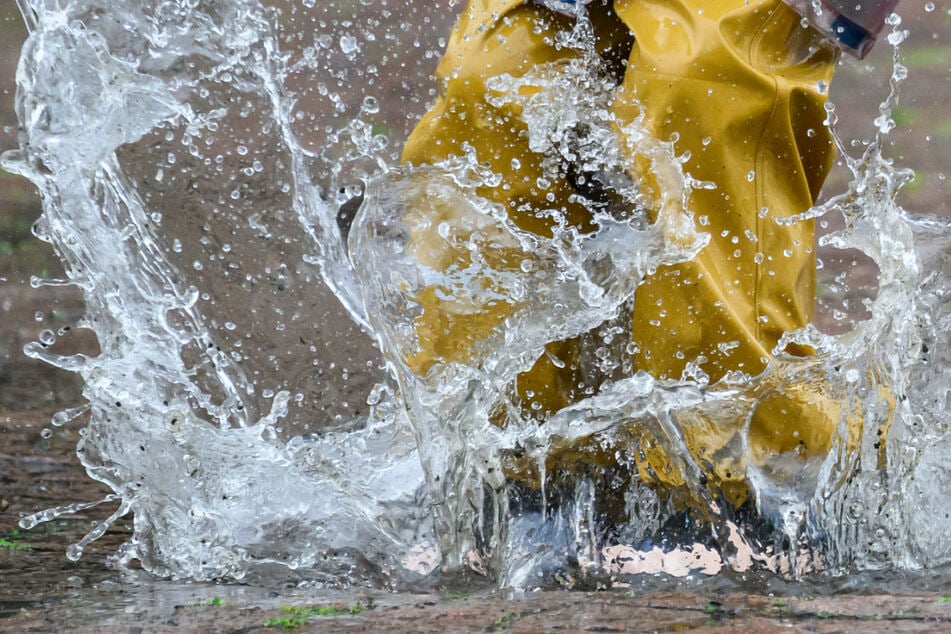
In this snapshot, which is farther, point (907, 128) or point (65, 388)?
point (907, 128)

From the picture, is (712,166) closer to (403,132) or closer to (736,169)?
(736,169)

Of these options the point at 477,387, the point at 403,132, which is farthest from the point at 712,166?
the point at 403,132

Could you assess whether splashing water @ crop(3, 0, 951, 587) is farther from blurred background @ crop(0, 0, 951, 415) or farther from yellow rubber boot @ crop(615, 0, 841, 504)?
blurred background @ crop(0, 0, 951, 415)

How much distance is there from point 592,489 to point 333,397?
1013 mm

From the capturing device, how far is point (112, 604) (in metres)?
1.30

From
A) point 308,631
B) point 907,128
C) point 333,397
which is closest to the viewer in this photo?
point 308,631

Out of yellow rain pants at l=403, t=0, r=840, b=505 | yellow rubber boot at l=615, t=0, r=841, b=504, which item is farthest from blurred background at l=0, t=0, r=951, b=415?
yellow rubber boot at l=615, t=0, r=841, b=504

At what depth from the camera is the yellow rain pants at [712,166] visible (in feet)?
5.54

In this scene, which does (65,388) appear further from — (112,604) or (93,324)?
(112,604)

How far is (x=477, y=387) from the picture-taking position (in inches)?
68.6

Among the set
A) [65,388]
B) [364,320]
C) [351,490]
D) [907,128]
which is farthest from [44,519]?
[907,128]

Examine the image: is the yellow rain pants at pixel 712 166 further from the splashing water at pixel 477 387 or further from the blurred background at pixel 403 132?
the blurred background at pixel 403 132

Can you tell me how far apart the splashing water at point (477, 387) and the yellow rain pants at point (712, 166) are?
29 mm

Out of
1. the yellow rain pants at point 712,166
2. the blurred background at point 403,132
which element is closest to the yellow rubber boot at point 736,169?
the yellow rain pants at point 712,166
